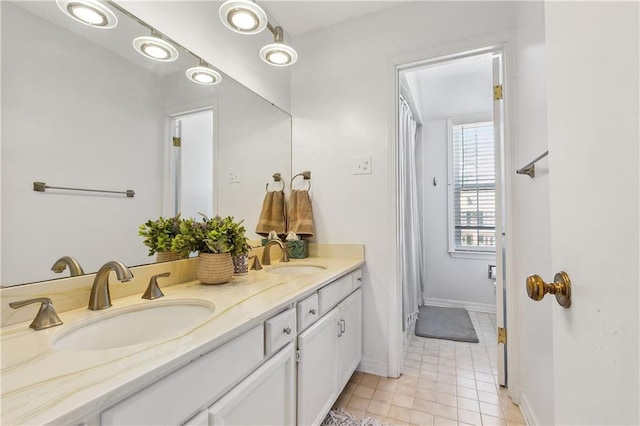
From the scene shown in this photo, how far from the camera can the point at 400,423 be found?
142 cm

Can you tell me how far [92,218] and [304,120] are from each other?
1.47 meters

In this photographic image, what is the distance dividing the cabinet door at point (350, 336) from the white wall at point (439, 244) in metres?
1.84

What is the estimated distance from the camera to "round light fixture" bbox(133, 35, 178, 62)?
3.84 feet

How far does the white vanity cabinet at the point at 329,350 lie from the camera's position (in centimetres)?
115

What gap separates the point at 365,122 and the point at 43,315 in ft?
5.80

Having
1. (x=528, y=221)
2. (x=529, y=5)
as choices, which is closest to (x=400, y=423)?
(x=528, y=221)

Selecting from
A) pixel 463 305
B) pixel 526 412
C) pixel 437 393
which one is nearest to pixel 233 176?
pixel 437 393

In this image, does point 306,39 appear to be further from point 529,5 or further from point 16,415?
point 16,415

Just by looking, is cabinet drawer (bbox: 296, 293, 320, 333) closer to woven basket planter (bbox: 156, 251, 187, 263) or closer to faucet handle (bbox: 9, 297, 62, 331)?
woven basket planter (bbox: 156, 251, 187, 263)

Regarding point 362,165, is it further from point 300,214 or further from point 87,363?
point 87,363

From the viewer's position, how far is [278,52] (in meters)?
1.55

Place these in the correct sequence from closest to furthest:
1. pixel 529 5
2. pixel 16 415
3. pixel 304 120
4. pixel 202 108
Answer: pixel 16 415 < pixel 529 5 < pixel 202 108 < pixel 304 120

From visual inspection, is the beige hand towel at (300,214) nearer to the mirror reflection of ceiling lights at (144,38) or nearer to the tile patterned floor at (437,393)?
the mirror reflection of ceiling lights at (144,38)

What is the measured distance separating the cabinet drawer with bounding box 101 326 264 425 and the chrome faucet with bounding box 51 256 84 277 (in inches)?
22.7
